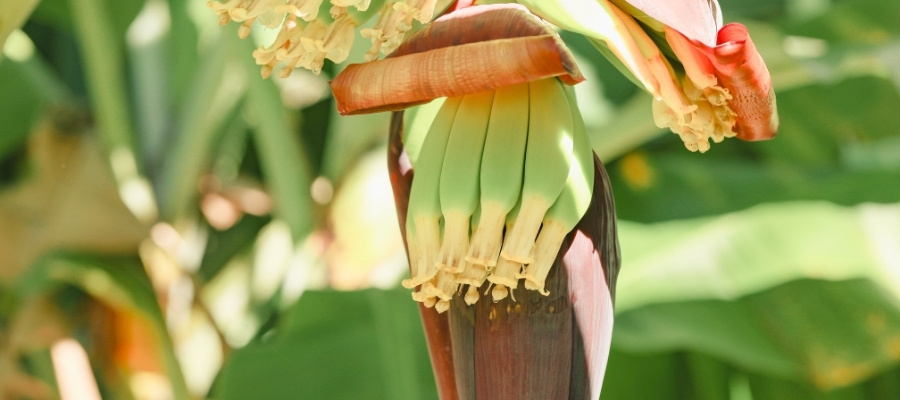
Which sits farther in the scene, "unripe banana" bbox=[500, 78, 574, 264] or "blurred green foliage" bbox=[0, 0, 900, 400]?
"blurred green foliage" bbox=[0, 0, 900, 400]

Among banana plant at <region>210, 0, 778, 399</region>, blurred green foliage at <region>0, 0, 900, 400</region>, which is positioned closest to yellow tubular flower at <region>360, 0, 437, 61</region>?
banana plant at <region>210, 0, 778, 399</region>

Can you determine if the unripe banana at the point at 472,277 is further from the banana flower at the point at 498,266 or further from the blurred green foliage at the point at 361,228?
the blurred green foliage at the point at 361,228

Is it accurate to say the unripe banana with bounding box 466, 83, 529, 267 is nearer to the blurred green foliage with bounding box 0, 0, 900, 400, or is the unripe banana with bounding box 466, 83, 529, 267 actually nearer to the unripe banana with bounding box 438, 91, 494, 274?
the unripe banana with bounding box 438, 91, 494, 274

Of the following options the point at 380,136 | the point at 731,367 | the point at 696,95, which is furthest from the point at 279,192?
the point at 696,95

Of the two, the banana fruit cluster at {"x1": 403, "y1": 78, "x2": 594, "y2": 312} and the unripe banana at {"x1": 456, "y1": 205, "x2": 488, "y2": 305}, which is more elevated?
the banana fruit cluster at {"x1": 403, "y1": 78, "x2": 594, "y2": 312}

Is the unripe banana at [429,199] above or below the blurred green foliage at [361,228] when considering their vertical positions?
above

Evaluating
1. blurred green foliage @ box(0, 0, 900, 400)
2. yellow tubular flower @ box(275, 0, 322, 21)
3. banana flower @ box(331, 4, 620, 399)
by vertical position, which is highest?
yellow tubular flower @ box(275, 0, 322, 21)

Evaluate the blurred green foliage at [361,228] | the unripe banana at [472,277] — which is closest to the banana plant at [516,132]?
the unripe banana at [472,277]
